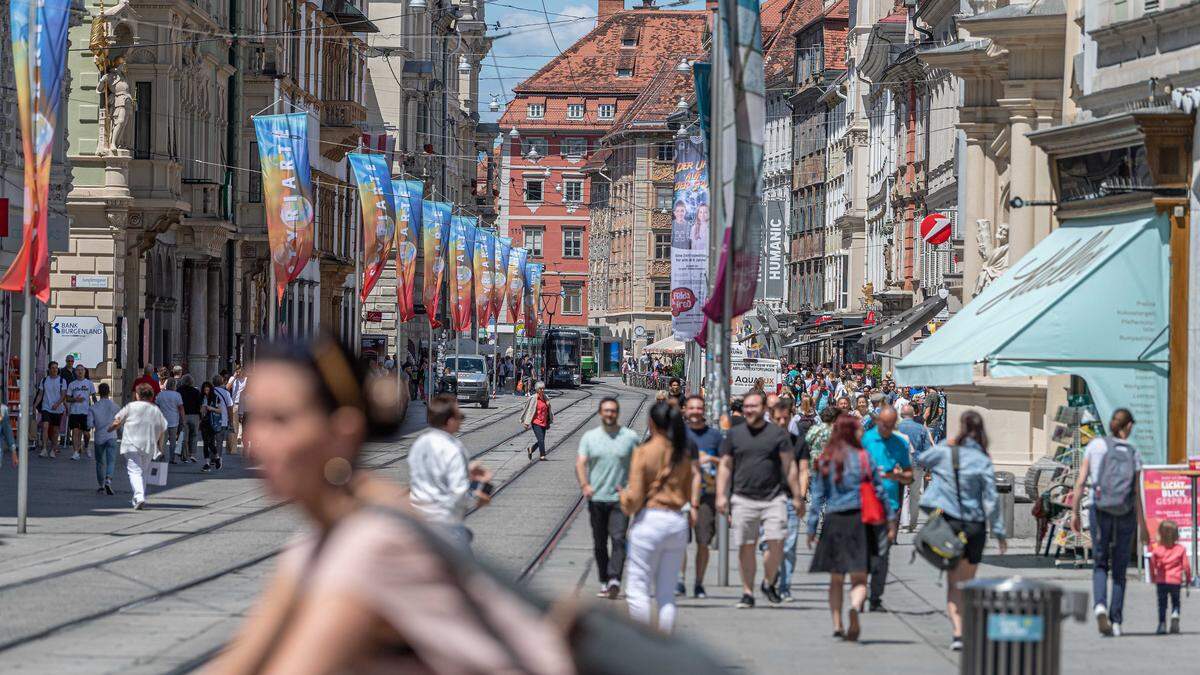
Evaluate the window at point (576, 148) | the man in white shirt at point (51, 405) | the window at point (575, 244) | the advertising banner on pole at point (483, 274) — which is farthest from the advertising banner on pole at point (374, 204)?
the window at point (575, 244)

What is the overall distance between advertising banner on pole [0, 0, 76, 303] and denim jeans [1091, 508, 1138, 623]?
11.9 meters

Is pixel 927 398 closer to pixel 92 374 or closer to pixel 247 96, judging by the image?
pixel 92 374

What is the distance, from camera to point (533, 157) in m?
93.9

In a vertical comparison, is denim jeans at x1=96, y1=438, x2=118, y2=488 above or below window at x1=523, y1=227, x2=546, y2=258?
below

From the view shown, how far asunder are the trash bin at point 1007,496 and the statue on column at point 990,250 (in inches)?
193

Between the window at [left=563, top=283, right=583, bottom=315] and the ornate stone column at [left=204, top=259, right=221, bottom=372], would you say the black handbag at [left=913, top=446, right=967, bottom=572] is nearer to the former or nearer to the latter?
the ornate stone column at [left=204, top=259, right=221, bottom=372]

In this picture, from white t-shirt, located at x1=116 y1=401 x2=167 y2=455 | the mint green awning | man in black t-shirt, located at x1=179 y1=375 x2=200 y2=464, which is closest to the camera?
the mint green awning

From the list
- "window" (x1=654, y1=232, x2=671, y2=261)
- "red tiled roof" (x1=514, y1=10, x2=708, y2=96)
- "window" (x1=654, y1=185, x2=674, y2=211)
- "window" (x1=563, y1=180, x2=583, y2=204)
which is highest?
"red tiled roof" (x1=514, y1=10, x2=708, y2=96)

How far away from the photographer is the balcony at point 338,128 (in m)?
72.2

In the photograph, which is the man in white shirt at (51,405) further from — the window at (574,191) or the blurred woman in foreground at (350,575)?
the window at (574,191)

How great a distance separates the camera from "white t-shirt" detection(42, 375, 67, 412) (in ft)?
116

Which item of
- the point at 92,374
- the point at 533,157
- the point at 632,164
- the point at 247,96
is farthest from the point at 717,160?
the point at 632,164

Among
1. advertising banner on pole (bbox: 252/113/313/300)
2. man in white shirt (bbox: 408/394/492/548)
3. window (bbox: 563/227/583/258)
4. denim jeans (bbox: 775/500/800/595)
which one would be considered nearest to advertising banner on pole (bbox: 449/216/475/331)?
advertising banner on pole (bbox: 252/113/313/300)

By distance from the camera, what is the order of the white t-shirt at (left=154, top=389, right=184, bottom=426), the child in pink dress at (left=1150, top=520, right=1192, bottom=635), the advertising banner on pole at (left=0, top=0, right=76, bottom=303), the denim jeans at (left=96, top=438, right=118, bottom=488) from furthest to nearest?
1. the white t-shirt at (left=154, top=389, right=184, bottom=426)
2. the denim jeans at (left=96, top=438, right=118, bottom=488)
3. the advertising banner on pole at (left=0, top=0, right=76, bottom=303)
4. the child in pink dress at (left=1150, top=520, right=1192, bottom=635)
